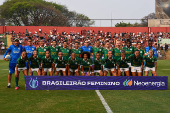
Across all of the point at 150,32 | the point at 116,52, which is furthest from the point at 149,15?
the point at 116,52

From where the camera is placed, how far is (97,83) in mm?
7824

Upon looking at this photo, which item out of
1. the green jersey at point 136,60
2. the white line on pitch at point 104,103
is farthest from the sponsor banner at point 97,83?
the green jersey at point 136,60

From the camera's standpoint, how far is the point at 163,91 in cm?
767

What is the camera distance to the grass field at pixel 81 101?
535 cm

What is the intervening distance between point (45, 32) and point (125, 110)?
32436 mm

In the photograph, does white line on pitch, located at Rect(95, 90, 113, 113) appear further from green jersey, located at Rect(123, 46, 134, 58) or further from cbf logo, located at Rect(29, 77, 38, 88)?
green jersey, located at Rect(123, 46, 134, 58)

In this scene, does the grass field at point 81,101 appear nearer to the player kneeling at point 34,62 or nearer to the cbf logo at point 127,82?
the cbf logo at point 127,82

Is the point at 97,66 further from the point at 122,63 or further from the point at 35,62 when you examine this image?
the point at 35,62

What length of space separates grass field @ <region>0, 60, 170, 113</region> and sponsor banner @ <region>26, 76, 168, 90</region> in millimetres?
254

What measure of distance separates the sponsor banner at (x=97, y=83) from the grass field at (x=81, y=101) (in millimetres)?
254

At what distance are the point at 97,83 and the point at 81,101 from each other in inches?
69.6

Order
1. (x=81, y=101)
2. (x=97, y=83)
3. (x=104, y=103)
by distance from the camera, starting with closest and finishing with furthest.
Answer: (x=104, y=103) → (x=81, y=101) → (x=97, y=83)

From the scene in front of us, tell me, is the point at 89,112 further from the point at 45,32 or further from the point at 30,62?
the point at 45,32

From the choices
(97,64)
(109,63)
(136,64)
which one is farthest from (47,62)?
(136,64)
